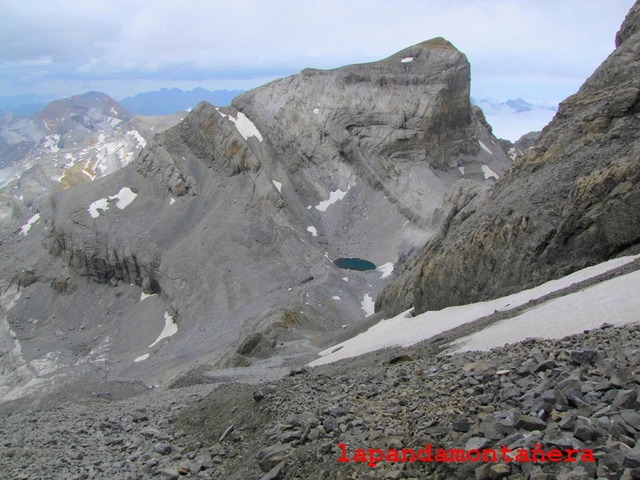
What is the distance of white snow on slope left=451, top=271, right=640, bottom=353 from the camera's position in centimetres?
1305

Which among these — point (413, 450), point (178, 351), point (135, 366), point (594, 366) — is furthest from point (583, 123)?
point (135, 366)

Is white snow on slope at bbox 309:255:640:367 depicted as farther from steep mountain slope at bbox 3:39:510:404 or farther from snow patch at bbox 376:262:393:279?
snow patch at bbox 376:262:393:279

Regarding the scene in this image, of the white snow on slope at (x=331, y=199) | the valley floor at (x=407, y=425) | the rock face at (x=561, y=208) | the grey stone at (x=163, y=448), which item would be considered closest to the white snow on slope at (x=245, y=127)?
the white snow on slope at (x=331, y=199)

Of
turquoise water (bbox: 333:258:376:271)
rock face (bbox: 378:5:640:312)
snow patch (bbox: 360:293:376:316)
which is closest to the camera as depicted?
rock face (bbox: 378:5:640:312)

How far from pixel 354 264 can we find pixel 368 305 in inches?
691

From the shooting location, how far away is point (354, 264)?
246ft

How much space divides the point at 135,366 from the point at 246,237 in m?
24.6

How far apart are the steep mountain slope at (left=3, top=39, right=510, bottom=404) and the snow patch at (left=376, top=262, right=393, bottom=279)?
0.92 ft

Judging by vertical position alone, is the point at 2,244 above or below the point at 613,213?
below

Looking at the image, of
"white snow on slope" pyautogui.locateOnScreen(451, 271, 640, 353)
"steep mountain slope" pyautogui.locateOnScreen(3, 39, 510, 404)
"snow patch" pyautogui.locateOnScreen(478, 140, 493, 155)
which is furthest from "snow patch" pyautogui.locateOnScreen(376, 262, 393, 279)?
"white snow on slope" pyautogui.locateOnScreen(451, 271, 640, 353)

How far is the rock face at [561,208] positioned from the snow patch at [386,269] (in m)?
35.8

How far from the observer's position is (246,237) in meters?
74.9

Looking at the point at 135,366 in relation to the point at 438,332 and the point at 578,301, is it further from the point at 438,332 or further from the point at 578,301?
the point at 578,301

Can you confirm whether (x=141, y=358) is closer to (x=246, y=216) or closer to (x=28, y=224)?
(x=246, y=216)
